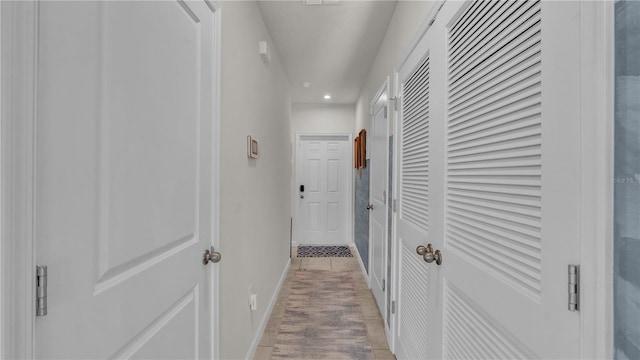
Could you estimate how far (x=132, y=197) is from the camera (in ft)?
2.51

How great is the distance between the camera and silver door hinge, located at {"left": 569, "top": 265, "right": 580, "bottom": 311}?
0.55 metres

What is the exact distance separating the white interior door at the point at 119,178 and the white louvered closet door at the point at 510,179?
0.95m

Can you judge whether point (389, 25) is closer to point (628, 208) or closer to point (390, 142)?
point (390, 142)

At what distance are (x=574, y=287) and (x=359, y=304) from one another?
2.53m

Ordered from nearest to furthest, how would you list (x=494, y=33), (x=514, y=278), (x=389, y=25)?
(x=514, y=278), (x=494, y=33), (x=389, y=25)

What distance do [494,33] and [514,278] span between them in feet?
2.21

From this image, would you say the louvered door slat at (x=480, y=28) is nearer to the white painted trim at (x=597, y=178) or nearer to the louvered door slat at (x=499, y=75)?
the louvered door slat at (x=499, y=75)

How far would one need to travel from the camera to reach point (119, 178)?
718mm

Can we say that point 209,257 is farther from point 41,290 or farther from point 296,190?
point 296,190

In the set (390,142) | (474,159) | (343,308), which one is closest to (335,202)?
(343,308)

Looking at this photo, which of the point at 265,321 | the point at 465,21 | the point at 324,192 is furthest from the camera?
the point at 324,192

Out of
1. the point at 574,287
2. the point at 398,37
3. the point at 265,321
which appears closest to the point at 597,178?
the point at 574,287

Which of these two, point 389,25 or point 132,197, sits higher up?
point 389,25

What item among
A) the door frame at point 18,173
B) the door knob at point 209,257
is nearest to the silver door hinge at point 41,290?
the door frame at point 18,173
